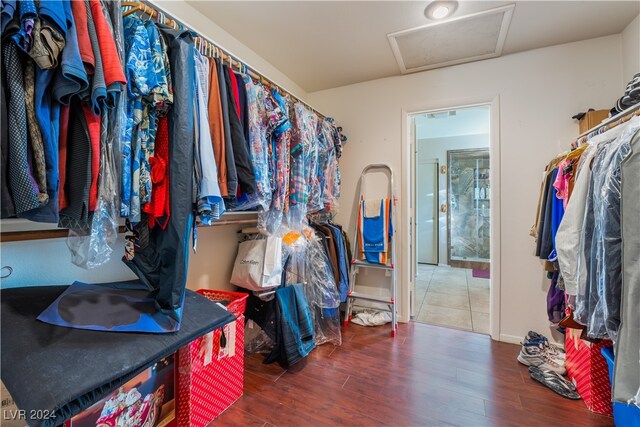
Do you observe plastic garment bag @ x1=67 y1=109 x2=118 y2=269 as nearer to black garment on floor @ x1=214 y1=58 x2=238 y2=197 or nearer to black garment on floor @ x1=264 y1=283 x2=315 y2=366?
black garment on floor @ x1=214 y1=58 x2=238 y2=197

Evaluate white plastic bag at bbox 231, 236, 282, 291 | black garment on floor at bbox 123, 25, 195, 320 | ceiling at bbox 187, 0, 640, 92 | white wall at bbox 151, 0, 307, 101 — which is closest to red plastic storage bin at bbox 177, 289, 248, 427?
white plastic bag at bbox 231, 236, 282, 291

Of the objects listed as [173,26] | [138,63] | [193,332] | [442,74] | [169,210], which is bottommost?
[193,332]

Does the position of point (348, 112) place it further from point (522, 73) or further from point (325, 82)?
point (522, 73)

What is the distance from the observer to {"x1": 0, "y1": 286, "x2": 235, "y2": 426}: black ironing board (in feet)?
2.14

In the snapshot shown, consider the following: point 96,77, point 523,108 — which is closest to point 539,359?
point 523,108

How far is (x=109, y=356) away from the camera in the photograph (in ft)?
2.56

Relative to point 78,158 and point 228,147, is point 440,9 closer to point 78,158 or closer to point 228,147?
point 228,147

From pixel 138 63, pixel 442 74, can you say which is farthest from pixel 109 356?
pixel 442 74

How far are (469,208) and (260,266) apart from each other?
15.0ft

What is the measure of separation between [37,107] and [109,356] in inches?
27.7

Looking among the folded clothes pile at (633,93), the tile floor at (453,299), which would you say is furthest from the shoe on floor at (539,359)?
the folded clothes pile at (633,93)

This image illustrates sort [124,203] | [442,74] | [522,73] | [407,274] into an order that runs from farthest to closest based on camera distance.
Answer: [407,274], [442,74], [522,73], [124,203]

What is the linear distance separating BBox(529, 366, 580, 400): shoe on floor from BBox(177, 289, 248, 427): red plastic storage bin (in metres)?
1.88

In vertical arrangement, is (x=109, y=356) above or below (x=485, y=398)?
above
